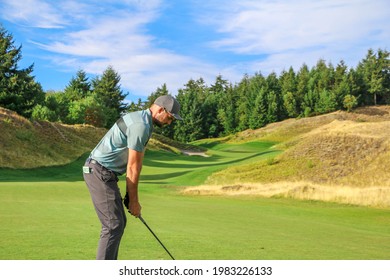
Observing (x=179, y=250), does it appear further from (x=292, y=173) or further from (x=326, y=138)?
(x=326, y=138)

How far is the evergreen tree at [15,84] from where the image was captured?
144 ft

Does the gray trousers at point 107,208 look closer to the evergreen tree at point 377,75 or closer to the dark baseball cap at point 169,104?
the dark baseball cap at point 169,104

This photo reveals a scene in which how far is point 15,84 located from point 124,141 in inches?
1656

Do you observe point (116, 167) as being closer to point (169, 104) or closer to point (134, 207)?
point (134, 207)

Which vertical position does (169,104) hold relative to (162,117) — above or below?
above

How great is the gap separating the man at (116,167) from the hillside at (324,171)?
1645cm

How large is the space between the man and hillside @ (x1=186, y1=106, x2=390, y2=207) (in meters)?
16.5

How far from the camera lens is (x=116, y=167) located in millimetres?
5285

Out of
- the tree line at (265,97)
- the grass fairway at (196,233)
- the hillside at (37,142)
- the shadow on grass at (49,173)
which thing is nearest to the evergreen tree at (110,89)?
the tree line at (265,97)

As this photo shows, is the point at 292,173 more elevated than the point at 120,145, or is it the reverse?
the point at 120,145

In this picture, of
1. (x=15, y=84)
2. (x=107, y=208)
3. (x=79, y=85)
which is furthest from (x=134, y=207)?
(x=79, y=85)

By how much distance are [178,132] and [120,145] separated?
84278mm

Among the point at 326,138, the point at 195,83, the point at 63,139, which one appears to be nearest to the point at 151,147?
the point at 63,139
